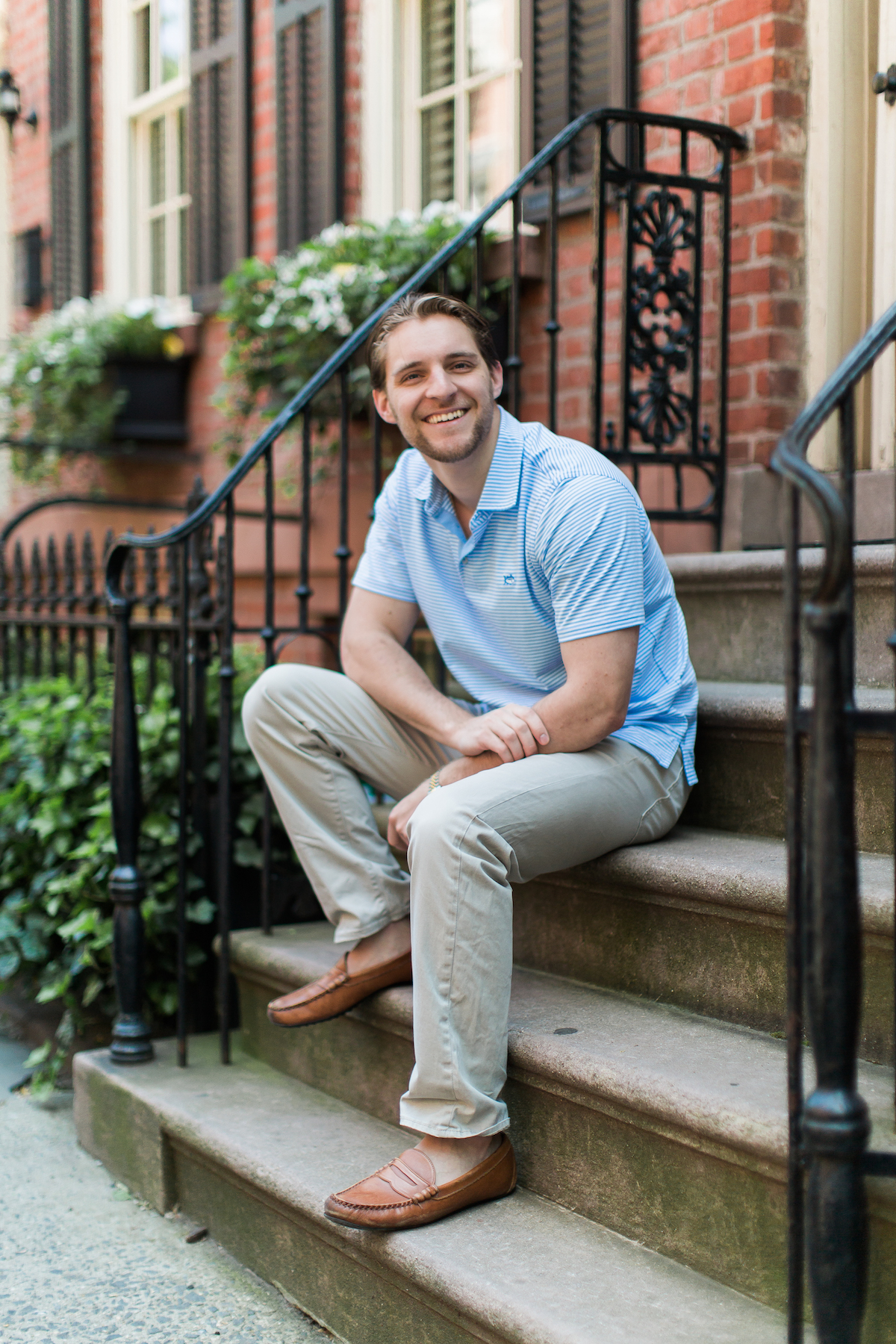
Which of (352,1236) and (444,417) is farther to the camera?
(444,417)

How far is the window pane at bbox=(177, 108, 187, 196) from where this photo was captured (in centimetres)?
685

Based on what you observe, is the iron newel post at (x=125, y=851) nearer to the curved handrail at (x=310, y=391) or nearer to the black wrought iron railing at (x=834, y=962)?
the curved handrail at (x=310, y=391)

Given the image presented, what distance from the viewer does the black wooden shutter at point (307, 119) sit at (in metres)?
5.27

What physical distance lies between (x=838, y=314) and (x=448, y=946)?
2313 millimetres

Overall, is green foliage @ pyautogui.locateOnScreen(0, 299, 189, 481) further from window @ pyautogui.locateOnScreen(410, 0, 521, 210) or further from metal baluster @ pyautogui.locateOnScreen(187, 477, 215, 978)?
metal baluster @ pyautogui.locateOnScreen(187, 477, 215, 978)

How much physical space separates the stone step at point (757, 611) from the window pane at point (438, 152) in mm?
2526

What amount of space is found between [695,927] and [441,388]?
3.51 feet

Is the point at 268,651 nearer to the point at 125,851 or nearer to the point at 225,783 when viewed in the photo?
the point at 225,783

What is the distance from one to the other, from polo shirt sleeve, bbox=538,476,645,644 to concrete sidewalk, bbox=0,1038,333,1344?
1.29 m

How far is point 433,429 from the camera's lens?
2.47 m

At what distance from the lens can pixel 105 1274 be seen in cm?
239

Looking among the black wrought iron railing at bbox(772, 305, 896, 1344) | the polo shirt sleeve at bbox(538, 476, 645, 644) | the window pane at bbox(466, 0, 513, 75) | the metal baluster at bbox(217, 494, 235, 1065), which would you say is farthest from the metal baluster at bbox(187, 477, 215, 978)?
the window pane at bbox(466, 0, 513, 75)

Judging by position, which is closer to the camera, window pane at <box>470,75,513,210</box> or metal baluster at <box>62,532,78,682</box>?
metal baluster at <box>62,532,78,682</box>

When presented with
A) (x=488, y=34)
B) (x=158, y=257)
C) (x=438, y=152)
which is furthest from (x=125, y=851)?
(x=158, y=257)
